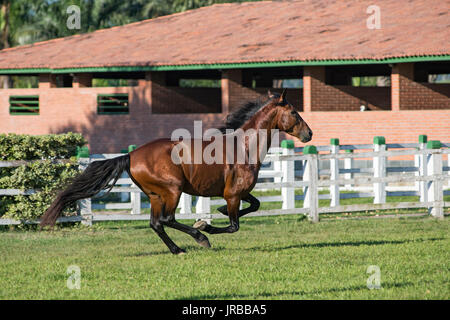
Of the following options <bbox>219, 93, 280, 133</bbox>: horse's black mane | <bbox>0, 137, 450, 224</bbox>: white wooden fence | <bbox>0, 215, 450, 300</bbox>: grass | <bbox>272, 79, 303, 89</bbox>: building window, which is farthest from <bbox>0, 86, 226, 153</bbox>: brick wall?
<bbox>219, 93, 280, 133</bbox>: horse's black mane

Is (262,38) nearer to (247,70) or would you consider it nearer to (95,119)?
(247,70)

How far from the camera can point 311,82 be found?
30.6 meters

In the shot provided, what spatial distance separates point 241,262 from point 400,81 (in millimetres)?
19953

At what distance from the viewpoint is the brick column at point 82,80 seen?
111 ft

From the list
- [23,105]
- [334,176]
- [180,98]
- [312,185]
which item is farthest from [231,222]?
[23,105]

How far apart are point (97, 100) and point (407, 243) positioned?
2256cm

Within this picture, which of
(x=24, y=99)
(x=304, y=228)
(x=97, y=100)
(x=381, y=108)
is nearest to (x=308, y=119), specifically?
(x=381, y=108)

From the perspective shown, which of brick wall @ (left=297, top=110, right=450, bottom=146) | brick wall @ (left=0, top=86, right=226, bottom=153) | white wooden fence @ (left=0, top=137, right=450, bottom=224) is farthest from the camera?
brick wall @ (left=0, top=86, right=226, bottom=153)

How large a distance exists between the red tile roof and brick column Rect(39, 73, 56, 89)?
30.5 inches

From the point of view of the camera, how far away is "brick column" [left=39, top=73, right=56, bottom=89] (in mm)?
34281

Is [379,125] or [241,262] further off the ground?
[379,125]

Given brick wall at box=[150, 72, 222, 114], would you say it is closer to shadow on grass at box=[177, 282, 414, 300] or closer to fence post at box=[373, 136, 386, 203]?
fence post at box=[373, 136, 386, 203]

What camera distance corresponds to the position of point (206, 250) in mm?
12094

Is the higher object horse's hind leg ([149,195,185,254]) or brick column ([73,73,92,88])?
brick column ([73,73,92,88])
